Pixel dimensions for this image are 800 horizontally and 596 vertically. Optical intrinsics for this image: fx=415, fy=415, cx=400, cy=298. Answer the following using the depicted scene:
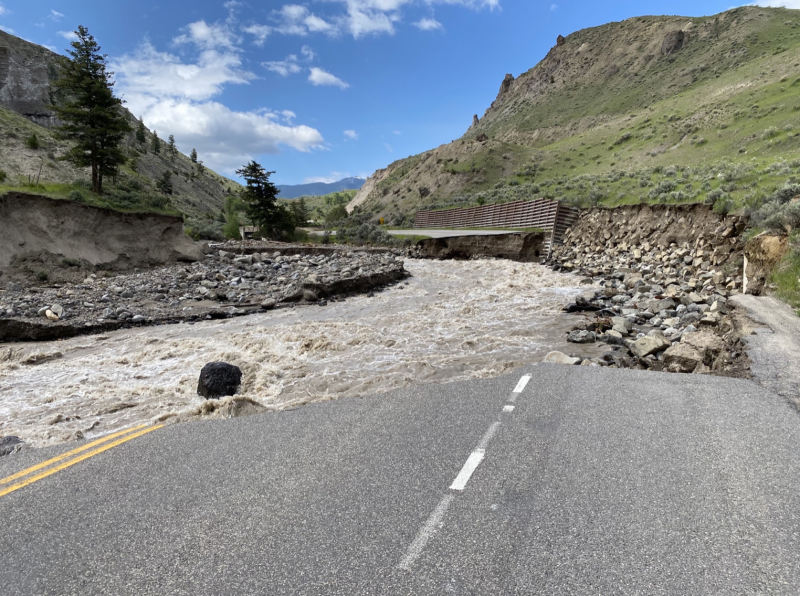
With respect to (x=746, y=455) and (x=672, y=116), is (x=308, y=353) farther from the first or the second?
(x=672, y=116)

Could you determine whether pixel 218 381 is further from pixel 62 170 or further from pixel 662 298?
pixel 62 170

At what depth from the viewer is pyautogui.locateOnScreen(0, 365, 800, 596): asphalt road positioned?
9.44ft

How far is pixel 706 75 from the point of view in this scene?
71.7m

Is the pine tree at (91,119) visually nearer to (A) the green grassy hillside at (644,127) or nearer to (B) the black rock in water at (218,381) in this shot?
(B) the black rock in water at (218,381)

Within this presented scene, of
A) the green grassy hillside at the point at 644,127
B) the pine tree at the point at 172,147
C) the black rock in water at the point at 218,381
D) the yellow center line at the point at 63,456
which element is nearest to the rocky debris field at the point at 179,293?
the black rock in water at the point at 218,381

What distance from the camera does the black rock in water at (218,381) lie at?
7387 mm

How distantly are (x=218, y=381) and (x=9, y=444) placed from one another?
2771 millimetres

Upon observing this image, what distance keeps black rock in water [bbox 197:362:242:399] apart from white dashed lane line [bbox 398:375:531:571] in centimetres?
477

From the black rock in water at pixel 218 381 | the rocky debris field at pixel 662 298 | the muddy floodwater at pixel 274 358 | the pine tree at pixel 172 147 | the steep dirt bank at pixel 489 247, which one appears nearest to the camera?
the muddy floodwater at pixel 274 358

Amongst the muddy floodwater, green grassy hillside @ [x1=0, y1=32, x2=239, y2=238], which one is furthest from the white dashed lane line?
green grassy hillside @ [x1=0, y1=32, x2=239, y2=238]

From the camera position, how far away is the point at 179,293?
17.1 m

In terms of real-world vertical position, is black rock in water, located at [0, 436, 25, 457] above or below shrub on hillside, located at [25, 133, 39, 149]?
below

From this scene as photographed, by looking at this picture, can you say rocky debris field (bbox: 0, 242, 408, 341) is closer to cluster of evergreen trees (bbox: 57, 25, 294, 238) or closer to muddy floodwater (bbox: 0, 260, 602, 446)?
muddy floodwater (bbox: 0, 260, 602, 446)

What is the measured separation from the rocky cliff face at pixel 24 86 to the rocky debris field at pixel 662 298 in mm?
70784
